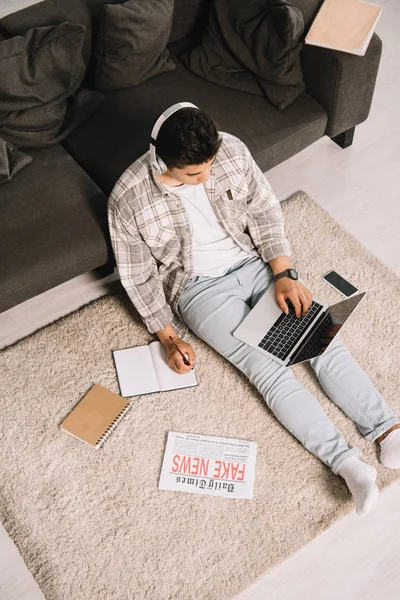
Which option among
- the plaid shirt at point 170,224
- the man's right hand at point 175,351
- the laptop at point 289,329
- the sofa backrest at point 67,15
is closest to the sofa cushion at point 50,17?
the sofa backrest at point 67,15

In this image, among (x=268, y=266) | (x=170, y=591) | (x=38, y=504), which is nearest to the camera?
(x=170, y=591)

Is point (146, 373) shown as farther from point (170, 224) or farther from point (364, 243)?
point (364, 243)

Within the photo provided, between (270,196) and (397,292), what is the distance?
71cm

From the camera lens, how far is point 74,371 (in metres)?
2.33

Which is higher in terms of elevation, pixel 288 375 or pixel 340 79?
pixel 340 79

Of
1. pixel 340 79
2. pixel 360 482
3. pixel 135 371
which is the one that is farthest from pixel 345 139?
pixel 360 482

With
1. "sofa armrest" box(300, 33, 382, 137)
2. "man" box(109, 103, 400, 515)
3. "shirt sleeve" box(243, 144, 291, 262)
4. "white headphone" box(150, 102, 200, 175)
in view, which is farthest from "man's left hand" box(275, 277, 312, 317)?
"sofa armrest" box(300, 33, 382, 137)

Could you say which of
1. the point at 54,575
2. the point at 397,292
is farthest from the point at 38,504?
the point at 397,292

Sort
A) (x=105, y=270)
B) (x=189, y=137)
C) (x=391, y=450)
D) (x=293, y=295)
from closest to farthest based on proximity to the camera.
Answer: (x=189, y=137) → (x=391, y=450) → (x=293, y=295) → (x=105, y=270)

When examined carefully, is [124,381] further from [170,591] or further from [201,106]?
[201,106]

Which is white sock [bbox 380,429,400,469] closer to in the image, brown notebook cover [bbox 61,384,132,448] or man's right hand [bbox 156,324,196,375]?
man's right hand [bbox 156,324,196,375]

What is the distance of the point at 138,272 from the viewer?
6.97 feet

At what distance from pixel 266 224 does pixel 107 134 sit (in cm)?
76

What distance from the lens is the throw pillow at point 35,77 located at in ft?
7.41
